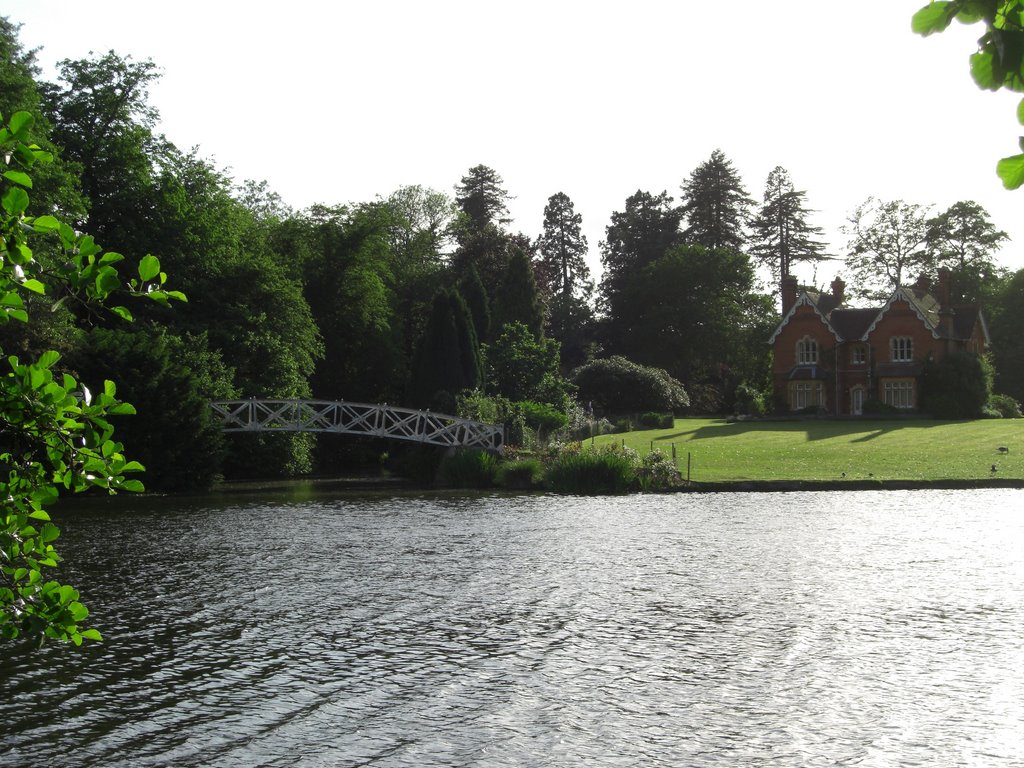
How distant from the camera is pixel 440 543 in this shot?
2211 centimetres

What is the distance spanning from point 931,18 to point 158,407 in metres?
32.3

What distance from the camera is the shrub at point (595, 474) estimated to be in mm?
33384

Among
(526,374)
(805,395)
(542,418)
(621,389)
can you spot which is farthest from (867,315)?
(542,418)

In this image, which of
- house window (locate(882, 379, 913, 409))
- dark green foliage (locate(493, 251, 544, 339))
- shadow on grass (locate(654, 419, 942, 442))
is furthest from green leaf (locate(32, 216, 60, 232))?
house window (locate(882, 379, 913, 409))

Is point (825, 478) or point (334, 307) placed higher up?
point (334, 307)

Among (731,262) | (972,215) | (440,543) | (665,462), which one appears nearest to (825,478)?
(665,462)

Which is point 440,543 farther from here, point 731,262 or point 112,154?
point 731,262

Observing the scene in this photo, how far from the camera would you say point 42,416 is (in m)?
4.08

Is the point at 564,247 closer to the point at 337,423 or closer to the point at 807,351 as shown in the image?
the point at 807,351

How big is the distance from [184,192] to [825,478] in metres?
26.6

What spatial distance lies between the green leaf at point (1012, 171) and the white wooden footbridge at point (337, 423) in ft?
114

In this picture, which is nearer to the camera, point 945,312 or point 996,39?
point 996,39

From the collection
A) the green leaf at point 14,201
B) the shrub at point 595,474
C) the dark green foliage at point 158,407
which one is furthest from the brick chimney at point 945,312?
the green leaf at point 14,201

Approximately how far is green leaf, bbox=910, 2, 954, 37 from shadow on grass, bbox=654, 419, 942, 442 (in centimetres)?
4476
